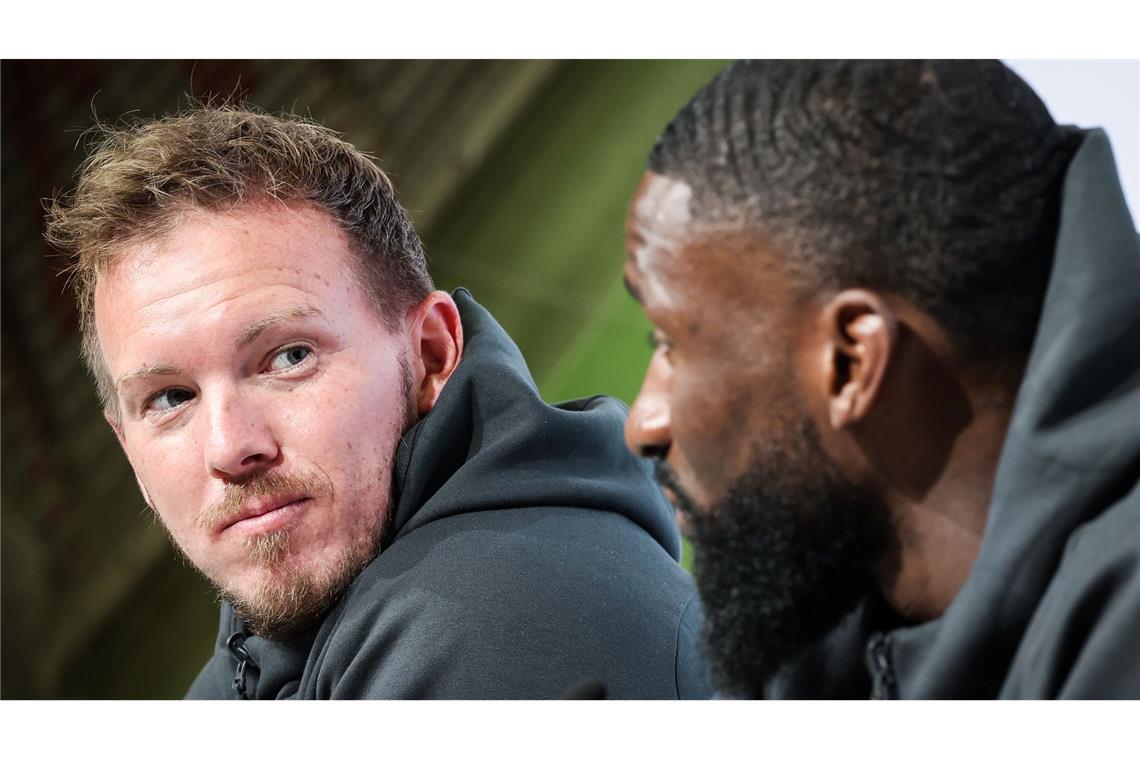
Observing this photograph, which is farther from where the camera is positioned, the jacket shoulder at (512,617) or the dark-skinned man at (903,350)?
the jacket shoulder at (512,617)

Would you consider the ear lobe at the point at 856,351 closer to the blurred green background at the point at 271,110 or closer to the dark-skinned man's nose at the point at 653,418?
the dark-skinned man's nose at the point at 653,418

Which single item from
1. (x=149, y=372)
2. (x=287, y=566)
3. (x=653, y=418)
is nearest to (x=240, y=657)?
(x=287, y=566)

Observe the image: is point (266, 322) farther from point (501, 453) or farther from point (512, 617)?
point (512, 617)

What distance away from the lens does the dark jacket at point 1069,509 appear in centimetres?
84

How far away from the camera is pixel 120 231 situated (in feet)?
4.42

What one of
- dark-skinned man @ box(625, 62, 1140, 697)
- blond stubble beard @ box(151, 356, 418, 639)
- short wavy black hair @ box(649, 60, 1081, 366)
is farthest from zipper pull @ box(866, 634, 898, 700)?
blond stubble beard @ box(151, 356, 418, 639)

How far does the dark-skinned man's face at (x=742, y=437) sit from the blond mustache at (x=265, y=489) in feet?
1.27

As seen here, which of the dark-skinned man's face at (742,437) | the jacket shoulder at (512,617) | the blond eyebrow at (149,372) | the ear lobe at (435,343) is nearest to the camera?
the dark-skinned man's face at (742,437)

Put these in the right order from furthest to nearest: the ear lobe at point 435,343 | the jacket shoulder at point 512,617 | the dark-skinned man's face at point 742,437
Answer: the ear lobe at point 435,343, the jacket shoulder at point 512,617, the dark-skinned man's face at point 742,437

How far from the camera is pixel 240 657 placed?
1475 mm

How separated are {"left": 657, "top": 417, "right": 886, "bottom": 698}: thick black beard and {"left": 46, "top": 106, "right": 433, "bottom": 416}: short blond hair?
0.51m

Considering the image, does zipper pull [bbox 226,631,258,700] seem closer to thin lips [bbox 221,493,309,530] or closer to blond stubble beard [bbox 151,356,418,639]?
blond stubble beard [bbox 151,356,418,639]

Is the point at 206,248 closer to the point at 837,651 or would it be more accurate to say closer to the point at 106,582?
the point at 106,582

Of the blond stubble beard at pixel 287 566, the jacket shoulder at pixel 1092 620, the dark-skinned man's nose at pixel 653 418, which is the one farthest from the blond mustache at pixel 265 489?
the jacket shoulder at pixel 1092 620
